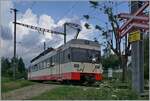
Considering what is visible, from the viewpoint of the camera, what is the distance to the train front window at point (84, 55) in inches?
1073

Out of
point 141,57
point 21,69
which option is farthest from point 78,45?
point 21,69

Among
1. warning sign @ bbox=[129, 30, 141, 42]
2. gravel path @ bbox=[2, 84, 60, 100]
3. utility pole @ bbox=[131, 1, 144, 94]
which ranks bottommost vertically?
gravel path @ bbox=[2, 84, 60, 100]

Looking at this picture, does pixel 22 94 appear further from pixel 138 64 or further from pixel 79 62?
pixel 79 62

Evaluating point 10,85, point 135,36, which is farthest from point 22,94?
point 10,85

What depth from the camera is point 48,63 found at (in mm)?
34062

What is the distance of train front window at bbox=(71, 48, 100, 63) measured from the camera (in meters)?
27.2

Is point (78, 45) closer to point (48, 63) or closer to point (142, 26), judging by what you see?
point (48, 63)

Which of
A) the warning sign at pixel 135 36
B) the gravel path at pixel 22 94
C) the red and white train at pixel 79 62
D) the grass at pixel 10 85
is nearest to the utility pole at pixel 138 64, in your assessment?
the warning sign at pixel 135 36

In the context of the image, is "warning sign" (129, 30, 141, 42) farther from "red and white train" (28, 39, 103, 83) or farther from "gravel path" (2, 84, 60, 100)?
"red and white train" (28, 39, 103, 83)

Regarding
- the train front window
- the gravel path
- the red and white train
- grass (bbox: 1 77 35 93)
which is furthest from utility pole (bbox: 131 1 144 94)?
the train front window

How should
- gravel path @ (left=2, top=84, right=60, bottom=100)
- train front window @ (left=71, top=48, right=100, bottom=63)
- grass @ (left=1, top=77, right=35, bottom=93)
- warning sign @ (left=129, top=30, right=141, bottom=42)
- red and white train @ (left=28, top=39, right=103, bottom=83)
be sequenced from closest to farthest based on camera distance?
1. warning sign @ (left=129, top=30, right=141, bottom=42)
2. gravel path @ (left=2, top=84, right=60, bottom=100)
3. grass @ (left=1, top=77, right=35, bottom=93)
4. red and white train @ (left=28, top=39, right=103, bottom=83)
5. train front window @ (left=71, top=48, right=100, bottom=63)

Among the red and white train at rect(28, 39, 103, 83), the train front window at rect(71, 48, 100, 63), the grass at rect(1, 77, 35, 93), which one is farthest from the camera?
the train front window at rect(71, 48, 100, 63)

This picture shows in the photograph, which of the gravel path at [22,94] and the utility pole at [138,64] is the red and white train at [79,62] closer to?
the gravel path at [22,94]

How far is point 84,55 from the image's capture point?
2781 centimetres
